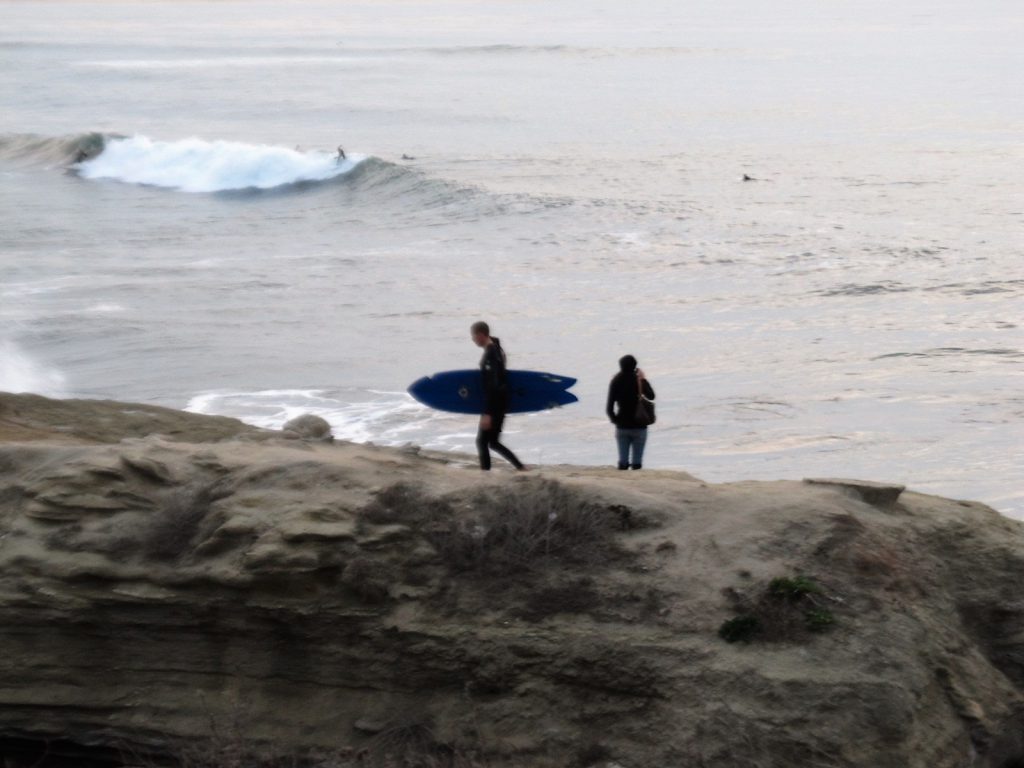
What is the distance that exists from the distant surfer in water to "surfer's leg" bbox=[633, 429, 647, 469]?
148 centimetres

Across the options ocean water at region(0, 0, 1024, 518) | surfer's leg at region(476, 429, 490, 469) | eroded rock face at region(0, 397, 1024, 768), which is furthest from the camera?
ocean water at region(0, 0, 1024, 518)

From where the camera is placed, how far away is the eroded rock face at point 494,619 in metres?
7.77

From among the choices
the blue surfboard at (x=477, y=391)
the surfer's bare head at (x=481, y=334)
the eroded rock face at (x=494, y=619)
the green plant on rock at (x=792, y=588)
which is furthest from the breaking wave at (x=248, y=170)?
the green plant on rock at (x=792, y=588)

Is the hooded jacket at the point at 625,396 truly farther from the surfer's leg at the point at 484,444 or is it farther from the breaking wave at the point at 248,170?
the breaking wave at the point at 248,170

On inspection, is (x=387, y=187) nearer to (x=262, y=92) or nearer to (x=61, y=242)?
(x=61, y=242)

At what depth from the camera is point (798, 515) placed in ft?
28.0

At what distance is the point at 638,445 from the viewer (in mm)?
12320

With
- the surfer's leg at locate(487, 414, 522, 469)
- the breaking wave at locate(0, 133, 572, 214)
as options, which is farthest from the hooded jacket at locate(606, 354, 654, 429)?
the breaking wave at locate(0, 133, 572, 214)

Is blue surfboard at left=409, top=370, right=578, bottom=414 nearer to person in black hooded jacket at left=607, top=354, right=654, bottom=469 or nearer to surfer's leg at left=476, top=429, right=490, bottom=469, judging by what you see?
person in black hooded jacket at left=607, top=354, right=654, bottom=469

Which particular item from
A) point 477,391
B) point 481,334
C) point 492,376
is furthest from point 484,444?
point 477,391

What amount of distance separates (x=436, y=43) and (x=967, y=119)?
63281 millimetres

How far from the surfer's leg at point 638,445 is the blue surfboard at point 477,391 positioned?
2.07 ft

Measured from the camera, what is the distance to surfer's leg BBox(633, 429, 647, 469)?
483 inches

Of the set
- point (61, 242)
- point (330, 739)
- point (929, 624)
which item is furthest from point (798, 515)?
point (61, 242)
